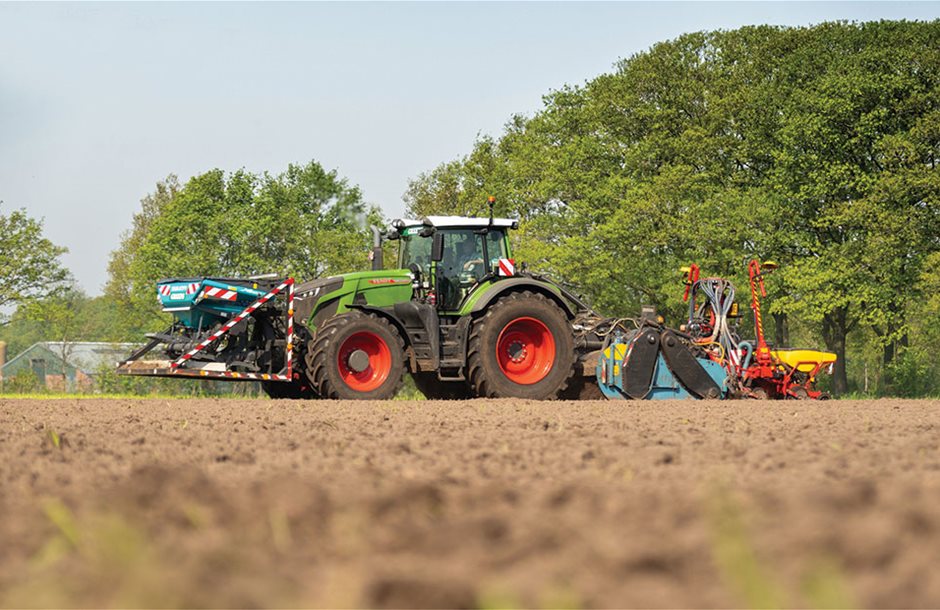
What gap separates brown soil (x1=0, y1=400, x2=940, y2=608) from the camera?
8.41 feet

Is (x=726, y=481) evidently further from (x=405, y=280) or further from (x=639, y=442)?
(x=405, y=280)

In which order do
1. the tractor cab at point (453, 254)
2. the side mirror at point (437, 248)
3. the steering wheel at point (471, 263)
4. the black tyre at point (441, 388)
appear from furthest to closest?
the black tyre at point (441, 388) → the steering wheel at point (471, 263) → the tractor cab at point (453, 254) → the side mirror at point (437, 248)

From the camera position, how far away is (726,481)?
14.8 feet

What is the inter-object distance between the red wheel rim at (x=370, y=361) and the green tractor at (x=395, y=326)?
0.01m

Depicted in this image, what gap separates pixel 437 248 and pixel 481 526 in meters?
11.1

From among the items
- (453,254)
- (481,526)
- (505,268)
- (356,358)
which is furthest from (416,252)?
(481,526)

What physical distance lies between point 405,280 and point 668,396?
385 centimetres

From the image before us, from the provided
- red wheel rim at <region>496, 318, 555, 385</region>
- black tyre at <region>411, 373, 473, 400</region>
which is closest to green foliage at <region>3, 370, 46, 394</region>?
black tyre at <region>411, 373, 473, 400</region>

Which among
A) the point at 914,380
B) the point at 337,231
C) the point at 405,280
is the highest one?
the point at 337,231

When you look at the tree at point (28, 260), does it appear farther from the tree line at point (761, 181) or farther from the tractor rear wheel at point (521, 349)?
the tractor rear wheel at point (521, 349)

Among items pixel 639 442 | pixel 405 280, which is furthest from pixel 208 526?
pixel 405 280

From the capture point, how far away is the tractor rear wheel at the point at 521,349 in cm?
1388

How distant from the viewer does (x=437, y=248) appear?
14156mm

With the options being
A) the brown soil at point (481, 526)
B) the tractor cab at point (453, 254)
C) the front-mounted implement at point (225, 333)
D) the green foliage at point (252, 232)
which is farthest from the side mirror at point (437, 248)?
the green foliage at point (252, 232)
